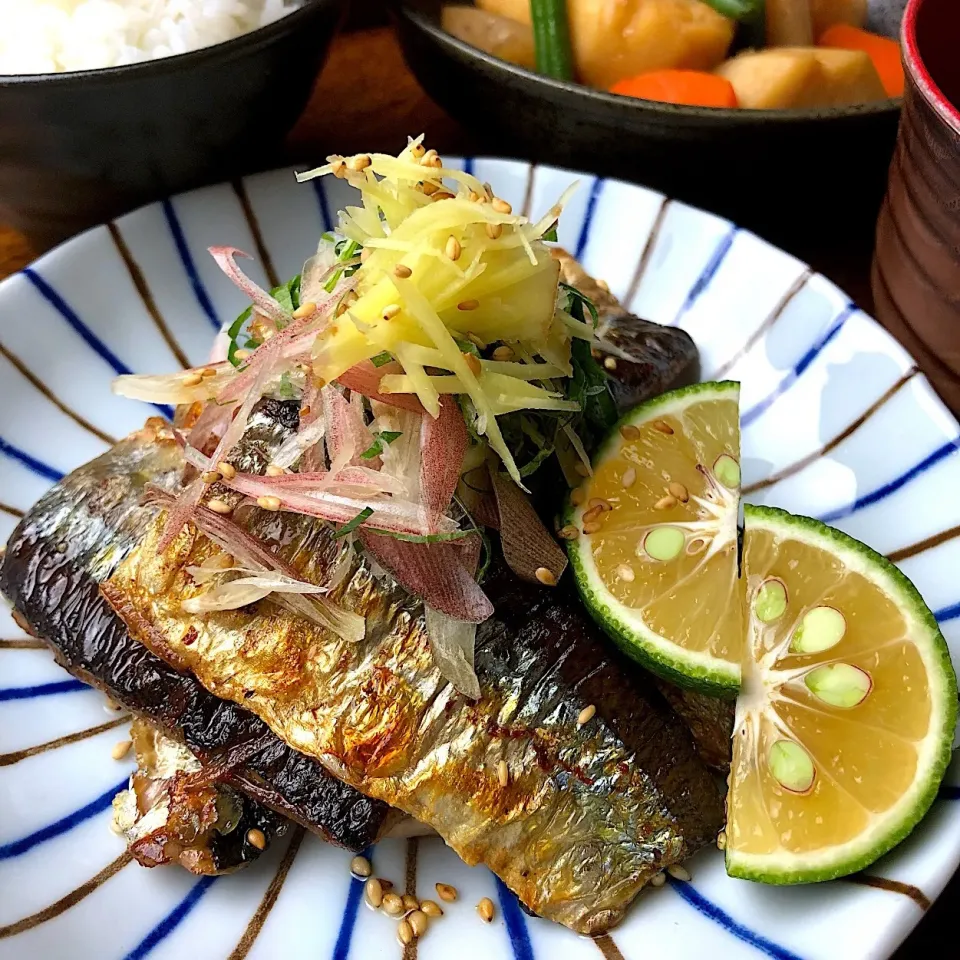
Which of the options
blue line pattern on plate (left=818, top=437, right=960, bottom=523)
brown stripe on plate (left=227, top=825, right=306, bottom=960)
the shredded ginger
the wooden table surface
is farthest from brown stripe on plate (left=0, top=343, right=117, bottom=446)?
blue line pattern on plate (left=818, top=437, right=960, bottom=523)

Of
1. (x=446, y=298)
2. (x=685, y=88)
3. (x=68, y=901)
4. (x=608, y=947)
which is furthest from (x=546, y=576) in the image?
(x=685, y=88)

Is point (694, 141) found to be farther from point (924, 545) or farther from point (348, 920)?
point (348, 920)

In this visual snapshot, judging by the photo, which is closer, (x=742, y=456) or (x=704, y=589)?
(x=704, y=589)

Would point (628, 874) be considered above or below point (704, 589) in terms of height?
below

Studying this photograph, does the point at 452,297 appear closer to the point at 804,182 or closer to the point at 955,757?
the point at 955,757

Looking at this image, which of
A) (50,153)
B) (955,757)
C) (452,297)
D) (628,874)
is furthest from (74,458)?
(955,757)

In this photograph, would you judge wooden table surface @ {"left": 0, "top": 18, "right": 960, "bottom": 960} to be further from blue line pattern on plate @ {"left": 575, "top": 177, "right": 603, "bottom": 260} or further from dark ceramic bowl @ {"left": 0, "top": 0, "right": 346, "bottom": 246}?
blue line pattern on plate @ {"left": 575, "top": 177, "right": 603, "bottom": 260}
